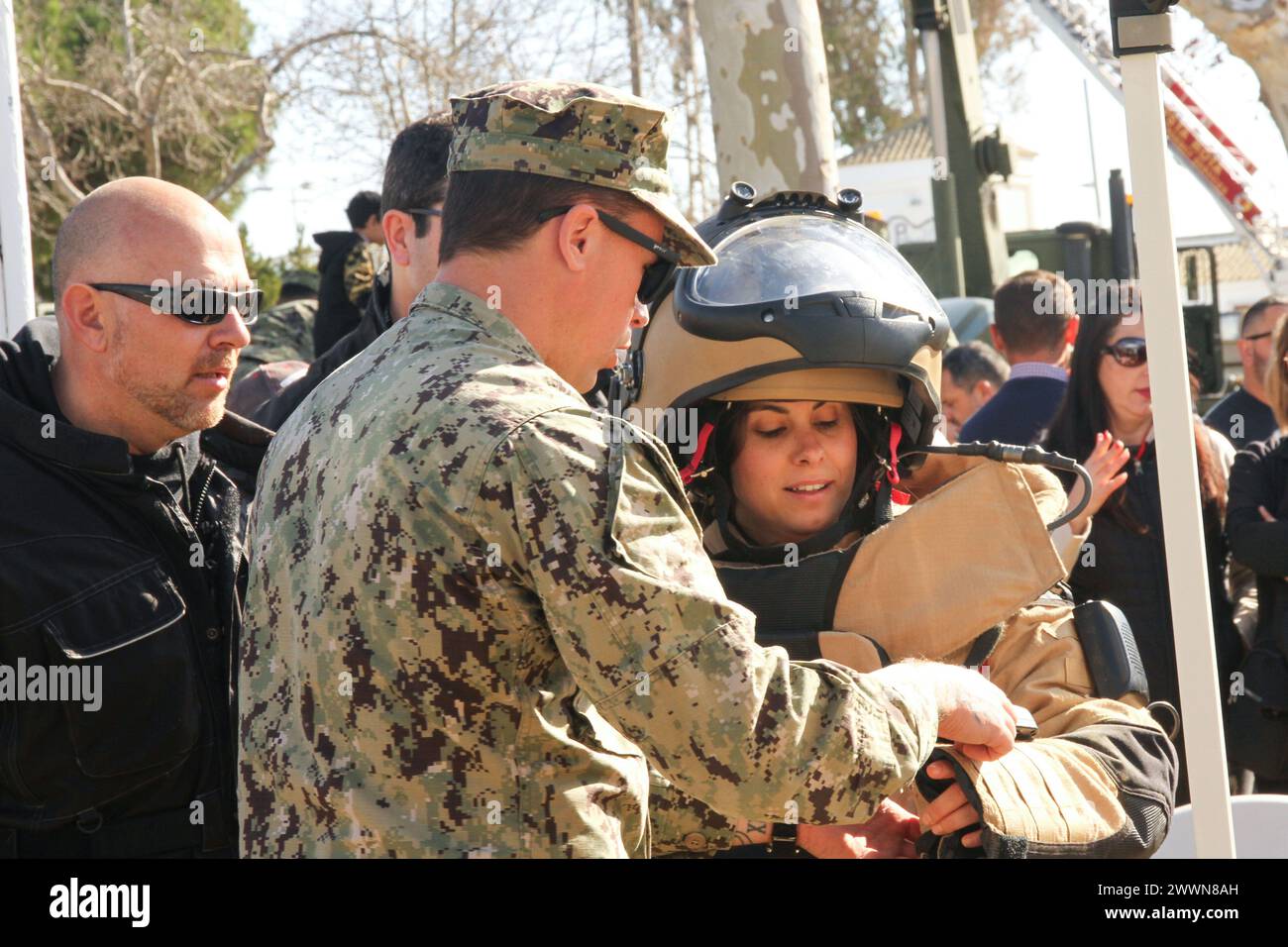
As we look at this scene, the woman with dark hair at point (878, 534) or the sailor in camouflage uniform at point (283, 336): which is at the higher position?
the sailor in camouflage uniform at point (283, 336)

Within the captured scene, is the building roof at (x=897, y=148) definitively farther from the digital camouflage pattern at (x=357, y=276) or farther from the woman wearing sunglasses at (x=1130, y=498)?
the woman wearing sunglasses at (x=1130, y=498)

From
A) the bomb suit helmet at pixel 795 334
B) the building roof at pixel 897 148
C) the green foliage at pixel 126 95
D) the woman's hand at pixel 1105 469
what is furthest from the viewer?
the building roof at pixel 897 148

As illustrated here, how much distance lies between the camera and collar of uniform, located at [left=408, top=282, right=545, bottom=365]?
7.30 ft

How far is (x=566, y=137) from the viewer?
88.2 inches

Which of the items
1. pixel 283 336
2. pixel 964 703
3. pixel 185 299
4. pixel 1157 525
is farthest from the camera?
pixel 283 336

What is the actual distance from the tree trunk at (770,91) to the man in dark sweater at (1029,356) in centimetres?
89

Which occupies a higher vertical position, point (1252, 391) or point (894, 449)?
point (1252, 391)

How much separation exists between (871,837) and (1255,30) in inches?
344

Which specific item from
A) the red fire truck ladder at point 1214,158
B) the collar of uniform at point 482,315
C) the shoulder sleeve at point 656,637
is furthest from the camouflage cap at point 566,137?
the red fire truck ladder at point 1214,158

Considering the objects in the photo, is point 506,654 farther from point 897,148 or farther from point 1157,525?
point 897,148

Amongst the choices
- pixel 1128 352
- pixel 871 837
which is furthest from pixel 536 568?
pixel 1128 352

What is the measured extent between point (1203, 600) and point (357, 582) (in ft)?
4.06

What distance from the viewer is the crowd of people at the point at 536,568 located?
2.03 m
